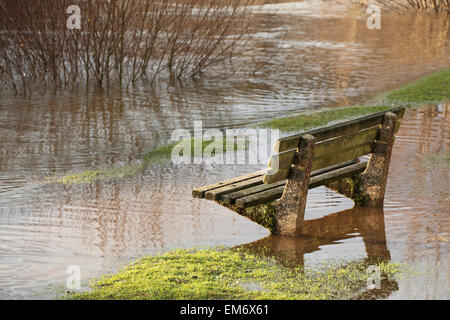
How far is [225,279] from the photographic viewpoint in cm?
505

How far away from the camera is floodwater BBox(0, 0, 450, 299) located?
18.4 feet

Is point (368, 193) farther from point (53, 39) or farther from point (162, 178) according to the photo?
point (53, 39)

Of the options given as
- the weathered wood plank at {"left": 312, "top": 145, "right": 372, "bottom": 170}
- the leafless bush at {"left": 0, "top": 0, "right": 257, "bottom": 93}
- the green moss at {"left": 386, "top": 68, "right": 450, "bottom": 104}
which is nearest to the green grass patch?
the weathered wood plank at {"left": 312, "top": 145, "right": 372, "bottom": 170}

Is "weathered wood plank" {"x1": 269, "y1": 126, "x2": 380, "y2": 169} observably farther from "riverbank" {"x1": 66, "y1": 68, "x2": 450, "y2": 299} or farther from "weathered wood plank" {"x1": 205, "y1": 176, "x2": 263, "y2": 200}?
"riverbank" {"x1": 66, "y1": 68, "x2": 450, "y2": 299}

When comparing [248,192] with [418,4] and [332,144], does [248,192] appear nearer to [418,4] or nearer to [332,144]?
[332,144]

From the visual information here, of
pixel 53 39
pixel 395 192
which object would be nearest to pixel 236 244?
pixel 395 192

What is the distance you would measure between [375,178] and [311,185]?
2.60 feet

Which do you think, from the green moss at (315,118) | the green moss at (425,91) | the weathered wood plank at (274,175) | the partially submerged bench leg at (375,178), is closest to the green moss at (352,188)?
the partially submerged bench leg at (375,178)

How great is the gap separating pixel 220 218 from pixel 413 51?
43.6 feet

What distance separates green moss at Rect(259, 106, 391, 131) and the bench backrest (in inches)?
146

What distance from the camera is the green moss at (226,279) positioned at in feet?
15.7

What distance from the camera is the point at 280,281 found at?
505 cm

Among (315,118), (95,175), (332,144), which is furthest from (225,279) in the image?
(315,118)

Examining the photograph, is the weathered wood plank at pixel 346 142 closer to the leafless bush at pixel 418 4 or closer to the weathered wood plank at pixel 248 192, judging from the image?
the weathered wood plank at pixel 248 192
